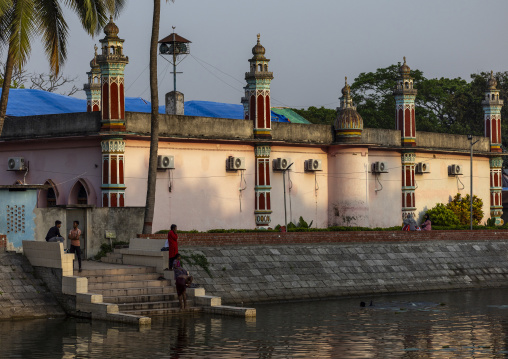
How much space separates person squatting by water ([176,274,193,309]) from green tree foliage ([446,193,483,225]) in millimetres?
24644

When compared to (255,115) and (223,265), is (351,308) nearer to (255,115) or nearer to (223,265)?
(223,265)

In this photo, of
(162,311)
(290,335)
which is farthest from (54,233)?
(290,335)

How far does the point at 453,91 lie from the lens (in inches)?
2862

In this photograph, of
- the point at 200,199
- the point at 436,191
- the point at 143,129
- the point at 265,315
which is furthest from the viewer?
the point at 436,191

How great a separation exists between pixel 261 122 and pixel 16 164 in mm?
9773

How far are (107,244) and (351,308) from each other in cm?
826

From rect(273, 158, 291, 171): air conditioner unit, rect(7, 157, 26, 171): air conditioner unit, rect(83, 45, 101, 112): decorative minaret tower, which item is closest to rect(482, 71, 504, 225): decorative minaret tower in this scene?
rect(273, 158, 291, 171): air conditioner unit

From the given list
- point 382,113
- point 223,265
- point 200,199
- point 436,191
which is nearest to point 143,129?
point 200,199

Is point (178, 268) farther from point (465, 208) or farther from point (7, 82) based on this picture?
point (465, 208)

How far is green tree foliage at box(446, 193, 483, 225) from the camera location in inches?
1871

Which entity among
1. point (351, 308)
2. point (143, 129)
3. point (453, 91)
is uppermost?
point (453, 91)

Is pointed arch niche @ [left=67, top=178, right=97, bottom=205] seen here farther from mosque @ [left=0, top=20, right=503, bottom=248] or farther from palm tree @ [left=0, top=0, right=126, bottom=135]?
palm tree @ [left=0, top=0, right=126, bottom=135]

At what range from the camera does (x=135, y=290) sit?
26.0 m

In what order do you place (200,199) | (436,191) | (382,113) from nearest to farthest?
(200,199), (436,191), (382,113)
